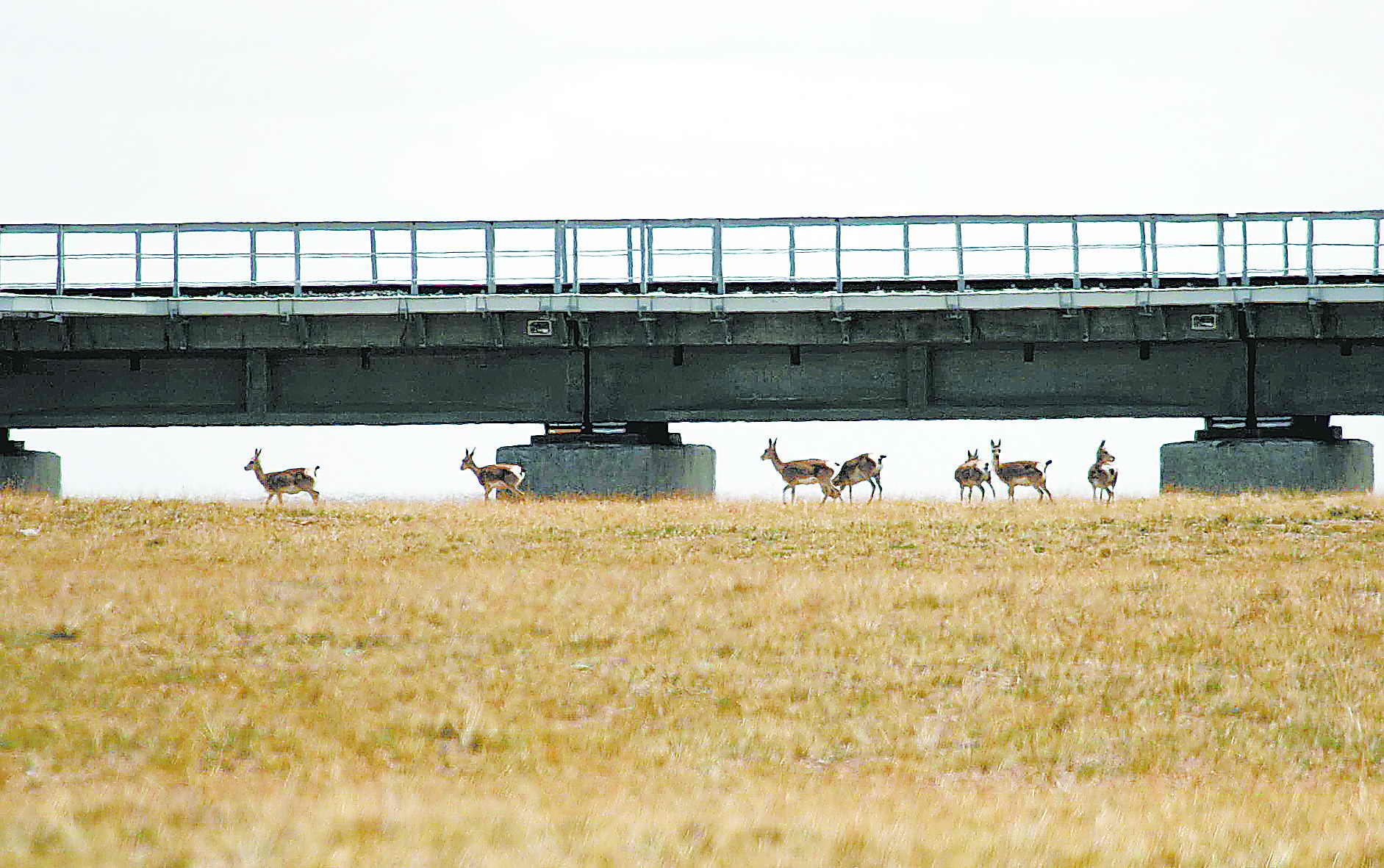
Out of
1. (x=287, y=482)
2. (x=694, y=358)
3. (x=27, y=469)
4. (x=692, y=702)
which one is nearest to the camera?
(x=692, y=702)

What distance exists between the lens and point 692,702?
14.3 metres

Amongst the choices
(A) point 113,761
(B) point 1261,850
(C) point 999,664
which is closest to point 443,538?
(C) point 999,664

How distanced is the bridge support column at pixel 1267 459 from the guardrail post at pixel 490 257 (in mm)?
15732

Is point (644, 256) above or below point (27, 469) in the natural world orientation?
above

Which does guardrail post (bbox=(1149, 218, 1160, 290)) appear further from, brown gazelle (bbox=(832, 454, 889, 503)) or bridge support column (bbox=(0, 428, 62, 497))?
bridge support column (bbox=(0, 428, 62, 497))

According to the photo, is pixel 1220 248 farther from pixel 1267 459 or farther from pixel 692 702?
→ pixel 692 702

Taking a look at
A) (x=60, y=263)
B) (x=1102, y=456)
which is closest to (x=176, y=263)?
(x=60, y=263)

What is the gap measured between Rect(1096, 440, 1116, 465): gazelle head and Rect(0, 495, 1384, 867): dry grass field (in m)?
9.71

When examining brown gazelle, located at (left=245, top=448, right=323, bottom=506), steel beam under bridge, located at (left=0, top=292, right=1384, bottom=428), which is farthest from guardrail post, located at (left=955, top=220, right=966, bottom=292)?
brown gazelle, located at (left=245, top=448, right=323, bottom=506)

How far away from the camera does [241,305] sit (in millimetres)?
36750

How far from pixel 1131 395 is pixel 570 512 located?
49.3ft

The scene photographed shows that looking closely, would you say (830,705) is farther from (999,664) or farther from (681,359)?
(681,359)

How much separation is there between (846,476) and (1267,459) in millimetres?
9848

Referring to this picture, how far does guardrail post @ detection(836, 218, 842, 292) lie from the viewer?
36.6 m
